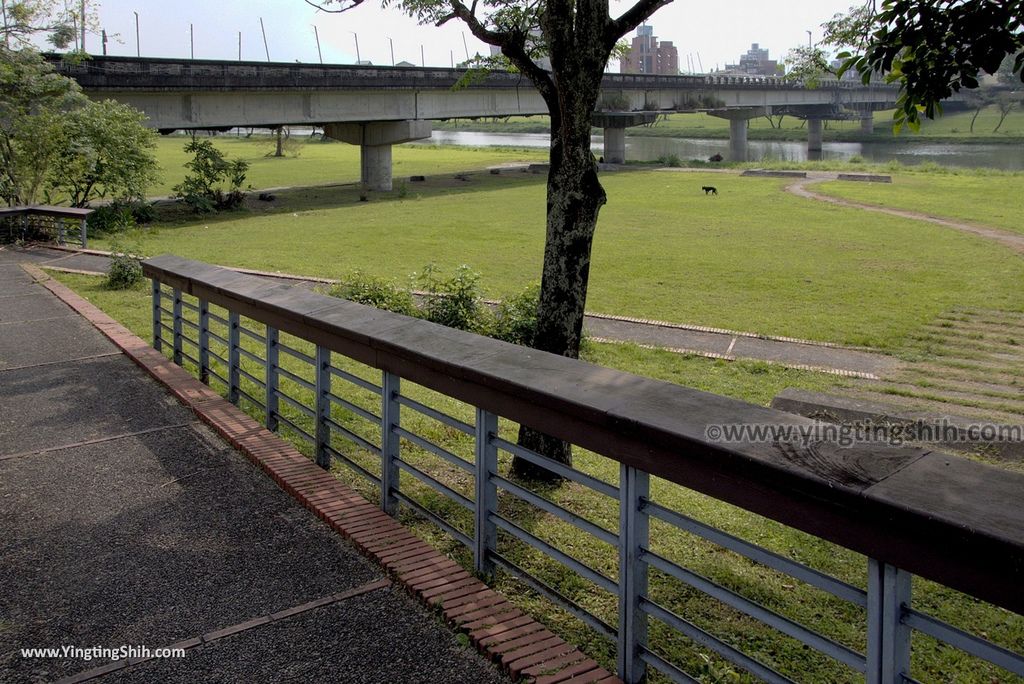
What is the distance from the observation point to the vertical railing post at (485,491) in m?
4.24

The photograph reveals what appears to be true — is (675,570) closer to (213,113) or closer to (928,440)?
(928,440)

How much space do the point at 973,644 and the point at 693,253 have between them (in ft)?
59.4

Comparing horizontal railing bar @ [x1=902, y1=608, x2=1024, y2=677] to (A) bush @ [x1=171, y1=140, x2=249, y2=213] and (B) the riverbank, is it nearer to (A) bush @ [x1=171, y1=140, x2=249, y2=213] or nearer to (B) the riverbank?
(A) bush @ [x1=171, y1=140, x2=249, y2=213]

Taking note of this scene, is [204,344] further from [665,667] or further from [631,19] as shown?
[665,667]

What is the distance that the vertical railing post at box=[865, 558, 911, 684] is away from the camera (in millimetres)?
2650

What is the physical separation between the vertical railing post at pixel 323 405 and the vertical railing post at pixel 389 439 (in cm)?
80

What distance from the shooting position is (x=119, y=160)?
24547mm

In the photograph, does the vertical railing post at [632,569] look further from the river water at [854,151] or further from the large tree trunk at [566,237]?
the river water at [854,151]

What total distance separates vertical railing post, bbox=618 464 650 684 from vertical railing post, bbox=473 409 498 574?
0.86 m

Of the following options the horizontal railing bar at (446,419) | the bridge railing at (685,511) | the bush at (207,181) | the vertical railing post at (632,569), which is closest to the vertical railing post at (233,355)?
the bridge railing at (685,511)

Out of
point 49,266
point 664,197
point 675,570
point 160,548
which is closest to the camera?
point 675,570

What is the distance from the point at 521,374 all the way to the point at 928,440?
4541mm

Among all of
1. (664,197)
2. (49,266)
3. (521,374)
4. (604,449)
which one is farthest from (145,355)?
(664,197)

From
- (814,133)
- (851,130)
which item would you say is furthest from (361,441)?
(851,130)
